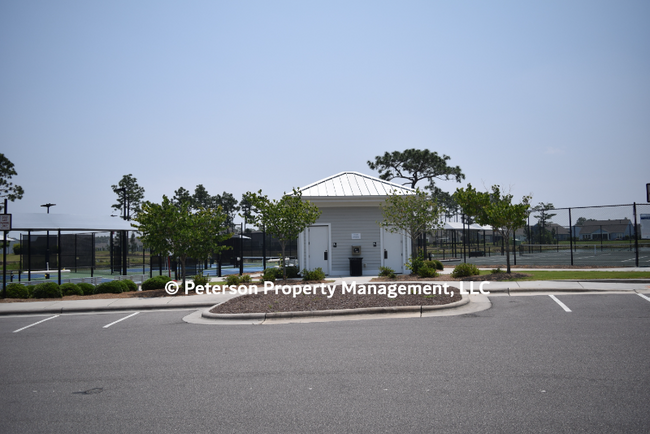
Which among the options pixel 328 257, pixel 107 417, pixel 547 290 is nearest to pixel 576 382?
pixel 107 417

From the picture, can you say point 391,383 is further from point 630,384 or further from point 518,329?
point 518,329

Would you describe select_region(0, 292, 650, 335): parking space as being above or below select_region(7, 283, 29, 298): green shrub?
below

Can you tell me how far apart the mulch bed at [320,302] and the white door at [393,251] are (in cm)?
790

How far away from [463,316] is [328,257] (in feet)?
36.1

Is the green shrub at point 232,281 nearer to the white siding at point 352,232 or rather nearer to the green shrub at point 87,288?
the green shrub at point 87,288

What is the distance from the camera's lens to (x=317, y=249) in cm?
2067

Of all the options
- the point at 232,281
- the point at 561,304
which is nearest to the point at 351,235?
the point at 232,281

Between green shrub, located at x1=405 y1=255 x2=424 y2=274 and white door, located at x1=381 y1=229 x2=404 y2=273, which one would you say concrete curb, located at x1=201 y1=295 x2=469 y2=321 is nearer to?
green shrub, located at x1=405 y1=255 x2=424 y2=274

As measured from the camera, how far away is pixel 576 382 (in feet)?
18.3

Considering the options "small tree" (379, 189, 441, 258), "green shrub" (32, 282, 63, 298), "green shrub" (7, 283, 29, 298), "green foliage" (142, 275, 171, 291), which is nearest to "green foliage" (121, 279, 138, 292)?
"green foliage" (142, 275, 171, 291)

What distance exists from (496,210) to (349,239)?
6.50 meters

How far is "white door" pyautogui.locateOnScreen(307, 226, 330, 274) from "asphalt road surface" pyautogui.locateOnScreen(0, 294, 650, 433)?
10830 millimetres

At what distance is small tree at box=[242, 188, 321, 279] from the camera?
682 inches

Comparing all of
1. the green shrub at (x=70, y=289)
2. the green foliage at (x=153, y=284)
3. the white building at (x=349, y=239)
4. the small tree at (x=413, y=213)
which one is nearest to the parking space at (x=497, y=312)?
the green shrub at (x=70, y=289)
